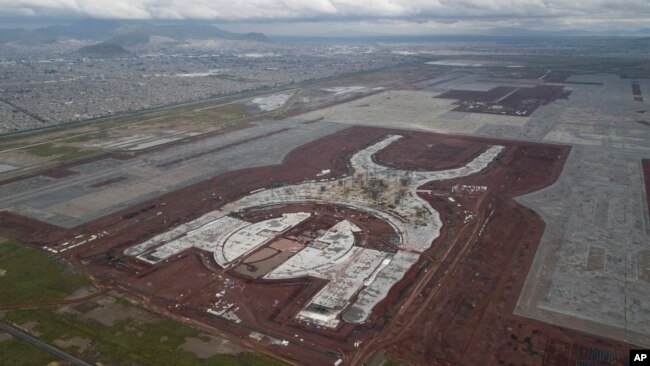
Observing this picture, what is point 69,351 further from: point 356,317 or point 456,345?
point 456,345

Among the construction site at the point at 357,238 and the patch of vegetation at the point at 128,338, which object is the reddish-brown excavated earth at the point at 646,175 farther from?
the patch of vegetation at the point at 128,338

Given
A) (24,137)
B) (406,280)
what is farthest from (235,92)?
(406,280)

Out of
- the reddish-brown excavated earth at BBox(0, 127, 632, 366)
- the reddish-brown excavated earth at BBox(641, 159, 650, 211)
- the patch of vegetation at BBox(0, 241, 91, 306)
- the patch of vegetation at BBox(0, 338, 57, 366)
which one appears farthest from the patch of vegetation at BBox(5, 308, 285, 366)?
the reddish-brown excavated earth at BBox(641, 159, 650, 211)

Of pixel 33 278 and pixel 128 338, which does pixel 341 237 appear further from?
pixel 33 278

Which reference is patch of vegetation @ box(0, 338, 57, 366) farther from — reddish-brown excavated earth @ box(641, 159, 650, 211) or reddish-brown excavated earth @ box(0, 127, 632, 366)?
reddish-brown excavated earth @ box(641, 159, 650, 211)

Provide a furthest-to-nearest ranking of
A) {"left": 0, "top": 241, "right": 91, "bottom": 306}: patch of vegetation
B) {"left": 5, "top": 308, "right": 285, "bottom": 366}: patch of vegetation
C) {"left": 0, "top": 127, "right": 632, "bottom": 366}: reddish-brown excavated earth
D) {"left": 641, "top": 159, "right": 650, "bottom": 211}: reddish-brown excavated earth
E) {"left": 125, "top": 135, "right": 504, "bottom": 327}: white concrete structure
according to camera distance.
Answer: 1. {"left": 641, "top": 159, "right": 650, "bottom": 211}: reddish-brown excavated earth
2. {"left": 0, "top": 241, "right": 91, "bottom": 306}: patch of vegetation
3. {"left": 125, "top": 135, "right": 504, "bottom": 327}: white concrete structure
4. {"left": 0, "top": 127, "right": 632, "bottom": 366}: reddish-brown excavated earth
5. {"left": 5, "top": 308, "right": 285, "bottom": 366}: patch of vegetation

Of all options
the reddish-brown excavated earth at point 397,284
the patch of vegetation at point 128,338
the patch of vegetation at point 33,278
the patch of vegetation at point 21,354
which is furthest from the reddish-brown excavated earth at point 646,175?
the patch of vegetation at point 33,278
